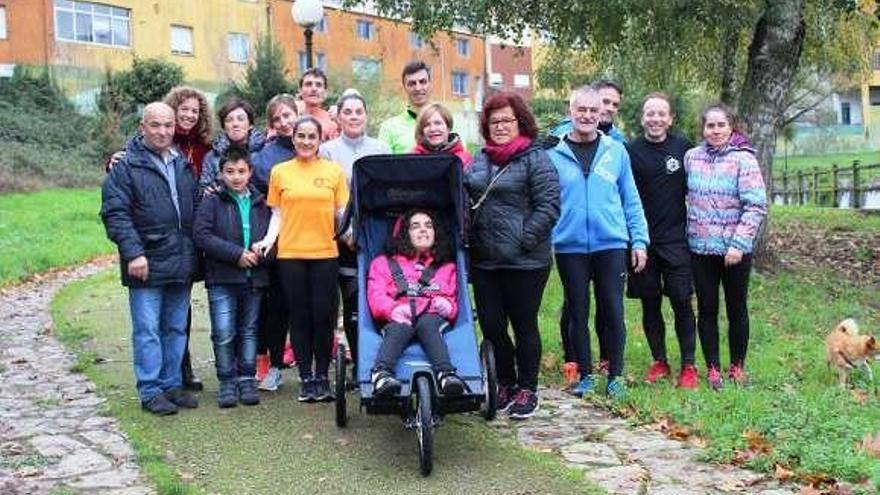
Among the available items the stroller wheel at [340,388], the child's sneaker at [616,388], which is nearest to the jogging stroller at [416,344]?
the stroller wheel at [340,388]

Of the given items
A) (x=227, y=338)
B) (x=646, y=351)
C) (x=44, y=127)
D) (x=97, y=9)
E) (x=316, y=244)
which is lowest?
(x=646, y=351)

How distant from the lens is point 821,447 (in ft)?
17.4

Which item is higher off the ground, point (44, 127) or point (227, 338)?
point (44, 127)

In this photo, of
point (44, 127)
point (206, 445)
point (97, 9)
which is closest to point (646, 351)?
point (206, 445)

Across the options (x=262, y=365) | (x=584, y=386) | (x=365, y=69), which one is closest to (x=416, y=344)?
(x=584, y=386)

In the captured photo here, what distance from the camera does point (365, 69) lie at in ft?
130

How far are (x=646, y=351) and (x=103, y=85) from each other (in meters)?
29.5

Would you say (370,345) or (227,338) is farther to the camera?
(227,338)

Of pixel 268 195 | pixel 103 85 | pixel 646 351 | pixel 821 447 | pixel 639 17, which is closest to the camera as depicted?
pixel 821 447

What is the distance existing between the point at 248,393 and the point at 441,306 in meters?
1.67

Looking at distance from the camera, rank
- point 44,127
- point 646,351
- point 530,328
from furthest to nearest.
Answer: point 44,127 → point 646,351 → point 530,328

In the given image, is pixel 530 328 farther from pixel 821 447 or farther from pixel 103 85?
pixel 103 85

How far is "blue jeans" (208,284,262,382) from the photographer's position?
22.0 ft

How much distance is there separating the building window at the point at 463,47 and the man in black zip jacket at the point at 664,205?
45414mm
